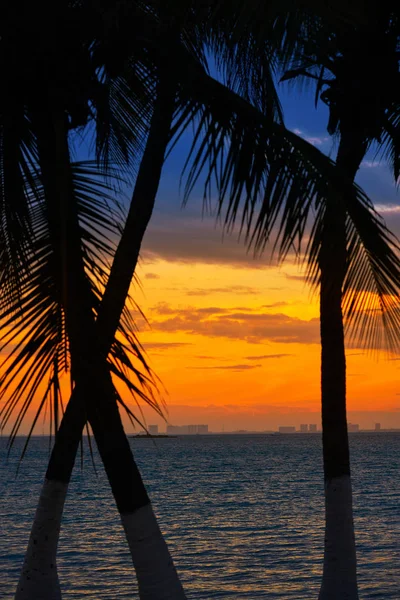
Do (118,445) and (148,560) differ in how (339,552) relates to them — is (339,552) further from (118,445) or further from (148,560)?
(118,445)

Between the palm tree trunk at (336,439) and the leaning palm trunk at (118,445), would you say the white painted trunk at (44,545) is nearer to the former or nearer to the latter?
the leaning palm trunk at (118,445)

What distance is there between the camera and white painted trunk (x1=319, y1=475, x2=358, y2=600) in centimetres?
1071

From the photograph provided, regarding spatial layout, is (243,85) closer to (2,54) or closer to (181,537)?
(2,54)

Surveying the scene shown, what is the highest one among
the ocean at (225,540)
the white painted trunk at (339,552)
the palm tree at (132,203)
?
the palm tree at (132,203)

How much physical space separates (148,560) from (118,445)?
Result: 49.4 inches

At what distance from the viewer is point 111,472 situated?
27.2 feet

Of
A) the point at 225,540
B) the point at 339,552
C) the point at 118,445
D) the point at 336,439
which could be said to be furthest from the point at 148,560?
the point at 225,540

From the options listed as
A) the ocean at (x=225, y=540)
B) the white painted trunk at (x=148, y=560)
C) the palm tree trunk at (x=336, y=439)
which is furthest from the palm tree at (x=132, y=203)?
the palm tree trunk at (x=336, y=439)

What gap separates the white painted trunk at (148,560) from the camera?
8156 millimetres

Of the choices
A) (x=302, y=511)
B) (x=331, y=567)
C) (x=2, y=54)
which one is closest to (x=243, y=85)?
(x=2, y=54)

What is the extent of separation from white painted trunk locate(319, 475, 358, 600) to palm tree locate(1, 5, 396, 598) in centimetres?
331

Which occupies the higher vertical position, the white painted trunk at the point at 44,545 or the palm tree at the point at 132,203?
the palm tree at the point at 132,203

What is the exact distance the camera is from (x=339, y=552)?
35.3 ft

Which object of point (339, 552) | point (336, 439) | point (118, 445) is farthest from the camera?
point (336, 439)
